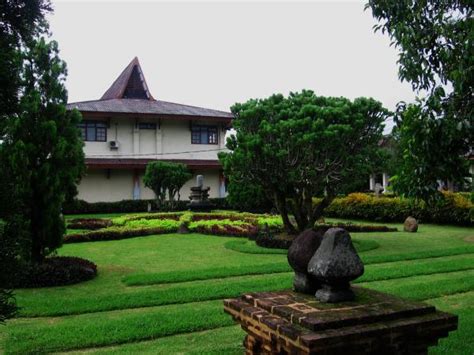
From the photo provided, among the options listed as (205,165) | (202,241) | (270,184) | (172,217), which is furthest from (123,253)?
(205,165)

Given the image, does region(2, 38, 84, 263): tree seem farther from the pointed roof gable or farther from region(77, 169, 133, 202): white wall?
the pointed roof gable

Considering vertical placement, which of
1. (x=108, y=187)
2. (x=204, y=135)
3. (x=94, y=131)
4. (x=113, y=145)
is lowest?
(x=108, y=187)

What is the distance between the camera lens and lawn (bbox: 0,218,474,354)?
18.7 ft

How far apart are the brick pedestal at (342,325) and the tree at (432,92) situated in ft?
5.79

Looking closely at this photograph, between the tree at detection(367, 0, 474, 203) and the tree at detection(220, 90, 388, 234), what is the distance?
768 centimetres

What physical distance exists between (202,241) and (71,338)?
386 inches

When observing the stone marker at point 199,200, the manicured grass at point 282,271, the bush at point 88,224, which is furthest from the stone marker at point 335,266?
the stone marker at point 199,200

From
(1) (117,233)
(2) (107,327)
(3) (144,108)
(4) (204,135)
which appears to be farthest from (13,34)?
(4) (204,135)

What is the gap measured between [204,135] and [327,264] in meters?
30.9

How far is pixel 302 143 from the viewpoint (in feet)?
44.5

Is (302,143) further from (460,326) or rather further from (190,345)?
(190,345)

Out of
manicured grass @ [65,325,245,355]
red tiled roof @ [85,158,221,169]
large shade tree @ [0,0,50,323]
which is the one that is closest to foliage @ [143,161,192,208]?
red tiled roof @ [85,158,221,169]

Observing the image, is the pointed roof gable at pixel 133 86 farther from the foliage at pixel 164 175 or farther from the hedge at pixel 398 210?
the hedge at pixel 398 210

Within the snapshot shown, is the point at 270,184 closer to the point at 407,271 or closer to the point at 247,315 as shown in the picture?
the point at 407,271
